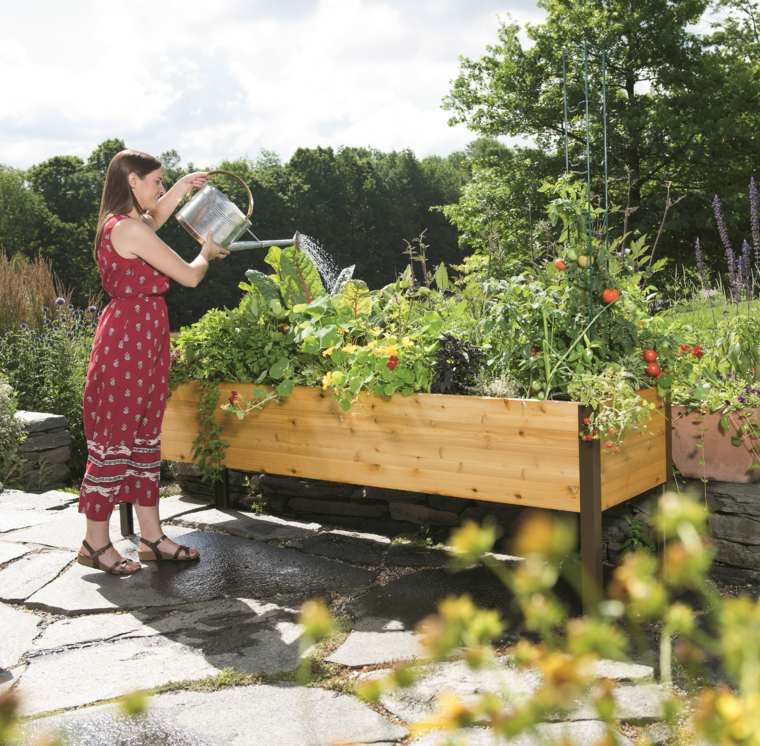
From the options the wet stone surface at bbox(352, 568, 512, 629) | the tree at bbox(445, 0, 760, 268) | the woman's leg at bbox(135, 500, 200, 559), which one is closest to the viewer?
the wet stone surface at bbox(352, 568, 512, 629)

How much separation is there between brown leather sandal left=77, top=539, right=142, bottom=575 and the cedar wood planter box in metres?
0.72

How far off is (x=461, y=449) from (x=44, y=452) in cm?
363

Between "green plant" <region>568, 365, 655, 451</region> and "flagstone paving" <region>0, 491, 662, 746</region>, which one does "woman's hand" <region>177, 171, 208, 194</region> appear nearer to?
"flagstone paving" <region>0, 491, 662, 746</region>

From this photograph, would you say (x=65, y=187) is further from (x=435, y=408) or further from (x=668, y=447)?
(x=668, y=447)

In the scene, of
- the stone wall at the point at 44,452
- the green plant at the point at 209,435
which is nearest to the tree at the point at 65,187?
the stone wall at the point at 44,452

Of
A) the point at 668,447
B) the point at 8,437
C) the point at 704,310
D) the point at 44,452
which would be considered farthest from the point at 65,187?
the point at 668,447

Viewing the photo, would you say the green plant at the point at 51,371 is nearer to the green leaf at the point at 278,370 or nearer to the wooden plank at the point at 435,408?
the wooden plank at the point at 435,408

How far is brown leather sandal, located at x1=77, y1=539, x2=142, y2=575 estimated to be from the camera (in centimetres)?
358

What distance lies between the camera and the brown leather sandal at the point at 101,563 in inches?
141

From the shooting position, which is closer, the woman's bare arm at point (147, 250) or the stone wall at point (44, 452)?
the woman's bare arm at point (147, 250)

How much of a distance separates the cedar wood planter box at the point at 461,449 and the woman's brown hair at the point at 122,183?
95 centimetres

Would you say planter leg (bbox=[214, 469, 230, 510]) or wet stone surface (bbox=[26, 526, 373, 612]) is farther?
planter leg (bbox=[214, 469, 230, 510])

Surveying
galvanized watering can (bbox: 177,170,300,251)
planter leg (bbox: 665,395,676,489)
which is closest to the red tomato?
planter leg (bbox: 665,395,676,489)

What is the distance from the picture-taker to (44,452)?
→ 5.85m
